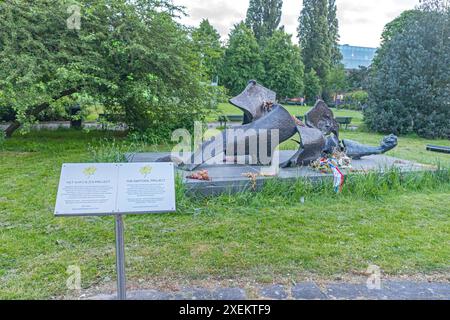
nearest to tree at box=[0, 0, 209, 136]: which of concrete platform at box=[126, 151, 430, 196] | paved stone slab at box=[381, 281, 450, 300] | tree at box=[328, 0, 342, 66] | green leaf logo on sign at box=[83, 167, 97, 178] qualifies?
concrete platform at box=[126, 151, 430, 196]

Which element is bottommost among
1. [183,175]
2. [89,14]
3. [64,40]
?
[183,175]

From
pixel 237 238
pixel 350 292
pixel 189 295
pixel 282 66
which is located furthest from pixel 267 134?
pixel 282 66

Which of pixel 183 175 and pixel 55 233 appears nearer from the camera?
pixel 55 233

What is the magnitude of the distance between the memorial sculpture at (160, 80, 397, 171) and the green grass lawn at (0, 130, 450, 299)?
0.97 meters

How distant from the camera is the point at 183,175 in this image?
5.55 meters

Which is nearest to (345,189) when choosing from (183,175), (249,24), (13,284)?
(183,175)

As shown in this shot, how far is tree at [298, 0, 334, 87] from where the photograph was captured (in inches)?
1763

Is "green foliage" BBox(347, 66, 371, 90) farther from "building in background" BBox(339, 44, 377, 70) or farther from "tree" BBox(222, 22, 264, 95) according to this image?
"building in background" BBox(339, 44, 377, 70)

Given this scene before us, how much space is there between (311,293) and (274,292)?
28 centimetres

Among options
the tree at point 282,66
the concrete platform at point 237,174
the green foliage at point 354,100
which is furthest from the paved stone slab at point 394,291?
the tree at point 282,66

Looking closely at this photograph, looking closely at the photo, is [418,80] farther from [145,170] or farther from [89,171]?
[89,171]

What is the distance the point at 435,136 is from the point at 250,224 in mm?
14153

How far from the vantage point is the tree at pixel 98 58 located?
25.8 ft
